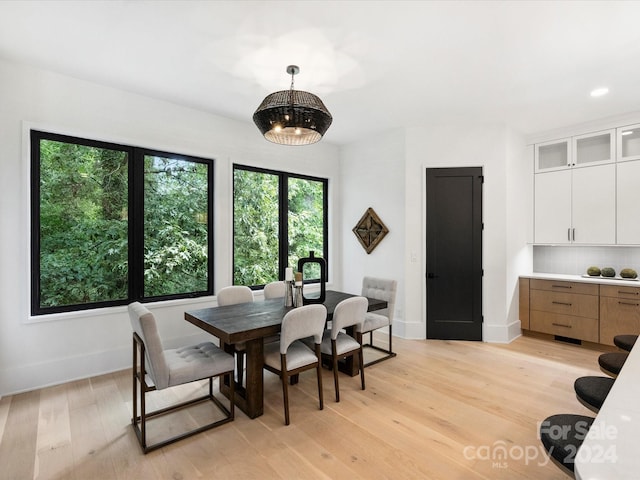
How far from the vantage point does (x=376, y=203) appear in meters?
→ 4.93

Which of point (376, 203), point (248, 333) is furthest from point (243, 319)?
point (376, 203)

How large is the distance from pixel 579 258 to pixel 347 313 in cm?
385

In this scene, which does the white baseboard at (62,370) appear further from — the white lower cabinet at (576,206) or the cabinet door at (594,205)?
the cabinet door at (594,205)

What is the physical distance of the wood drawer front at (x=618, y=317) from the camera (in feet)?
12.0

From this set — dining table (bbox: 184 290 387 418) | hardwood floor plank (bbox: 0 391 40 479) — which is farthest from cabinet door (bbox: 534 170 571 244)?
hardwood floor plank (bbox: 0 391 40 479)

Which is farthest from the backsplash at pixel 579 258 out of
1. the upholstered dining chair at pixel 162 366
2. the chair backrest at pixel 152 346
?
the chair backrest at pixel 152 346

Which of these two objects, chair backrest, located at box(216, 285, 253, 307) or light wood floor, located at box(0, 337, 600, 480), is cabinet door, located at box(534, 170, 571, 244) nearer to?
light wood floor, located at box(0, 337, 600, 480)

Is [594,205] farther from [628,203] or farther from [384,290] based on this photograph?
[384,290]

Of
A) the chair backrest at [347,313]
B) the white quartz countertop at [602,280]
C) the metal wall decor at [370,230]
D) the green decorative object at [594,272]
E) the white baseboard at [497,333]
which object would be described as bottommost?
the white baseboard at [497,333]

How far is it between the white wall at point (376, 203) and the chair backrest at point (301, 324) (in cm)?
227

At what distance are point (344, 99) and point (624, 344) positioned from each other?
3.23 metres

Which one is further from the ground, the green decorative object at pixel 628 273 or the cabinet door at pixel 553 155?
the cabinet door at pixel 553 155

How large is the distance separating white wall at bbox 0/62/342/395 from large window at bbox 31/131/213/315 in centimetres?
11

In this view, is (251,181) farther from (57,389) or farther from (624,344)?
(624,344)
